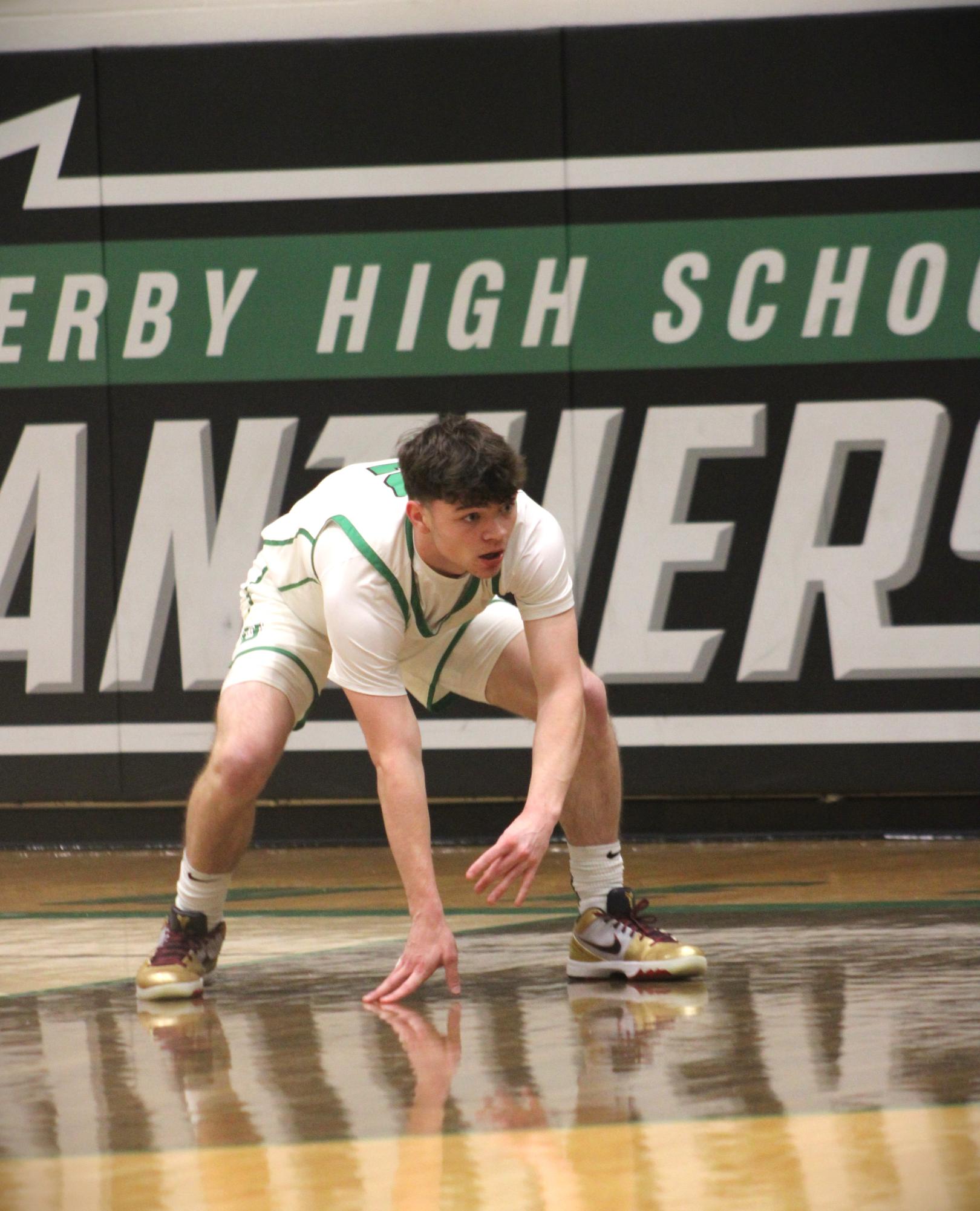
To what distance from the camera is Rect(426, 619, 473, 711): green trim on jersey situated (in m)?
2.97

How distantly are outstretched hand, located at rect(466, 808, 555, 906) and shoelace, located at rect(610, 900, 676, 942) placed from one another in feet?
1.70

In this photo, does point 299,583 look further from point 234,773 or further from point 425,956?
point 425,956

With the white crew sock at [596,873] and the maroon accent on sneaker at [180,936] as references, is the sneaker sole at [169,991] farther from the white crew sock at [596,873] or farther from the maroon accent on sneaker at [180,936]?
the white crew sock at [596,873]

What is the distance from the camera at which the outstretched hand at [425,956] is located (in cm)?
262

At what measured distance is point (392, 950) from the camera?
341 centimetres

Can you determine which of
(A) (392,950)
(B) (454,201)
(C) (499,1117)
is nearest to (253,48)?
(B) (454,201)

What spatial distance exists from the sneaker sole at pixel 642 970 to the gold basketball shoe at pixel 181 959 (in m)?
0.61

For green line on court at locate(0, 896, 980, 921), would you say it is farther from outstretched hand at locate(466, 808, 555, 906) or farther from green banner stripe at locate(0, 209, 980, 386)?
green banner stripe at locate(0, 209, 980, 386)

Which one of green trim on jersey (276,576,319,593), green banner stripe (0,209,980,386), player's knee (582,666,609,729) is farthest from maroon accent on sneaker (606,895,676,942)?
green banner stripe (0,209,980,386)

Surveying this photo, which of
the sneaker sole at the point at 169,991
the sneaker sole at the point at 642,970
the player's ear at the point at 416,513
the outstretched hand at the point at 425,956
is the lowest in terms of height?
the sneaker sole at the point at 642,970

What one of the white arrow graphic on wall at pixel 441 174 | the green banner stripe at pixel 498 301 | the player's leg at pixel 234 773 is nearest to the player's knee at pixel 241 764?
the player's leg at pixel 234 773

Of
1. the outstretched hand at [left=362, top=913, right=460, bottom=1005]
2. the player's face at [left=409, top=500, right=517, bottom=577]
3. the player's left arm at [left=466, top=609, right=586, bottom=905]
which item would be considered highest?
the player's face at [left=409, top=500, right=517, bottom=577]

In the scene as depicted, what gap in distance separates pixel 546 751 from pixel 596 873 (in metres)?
0.45

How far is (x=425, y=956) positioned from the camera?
8.63ft
